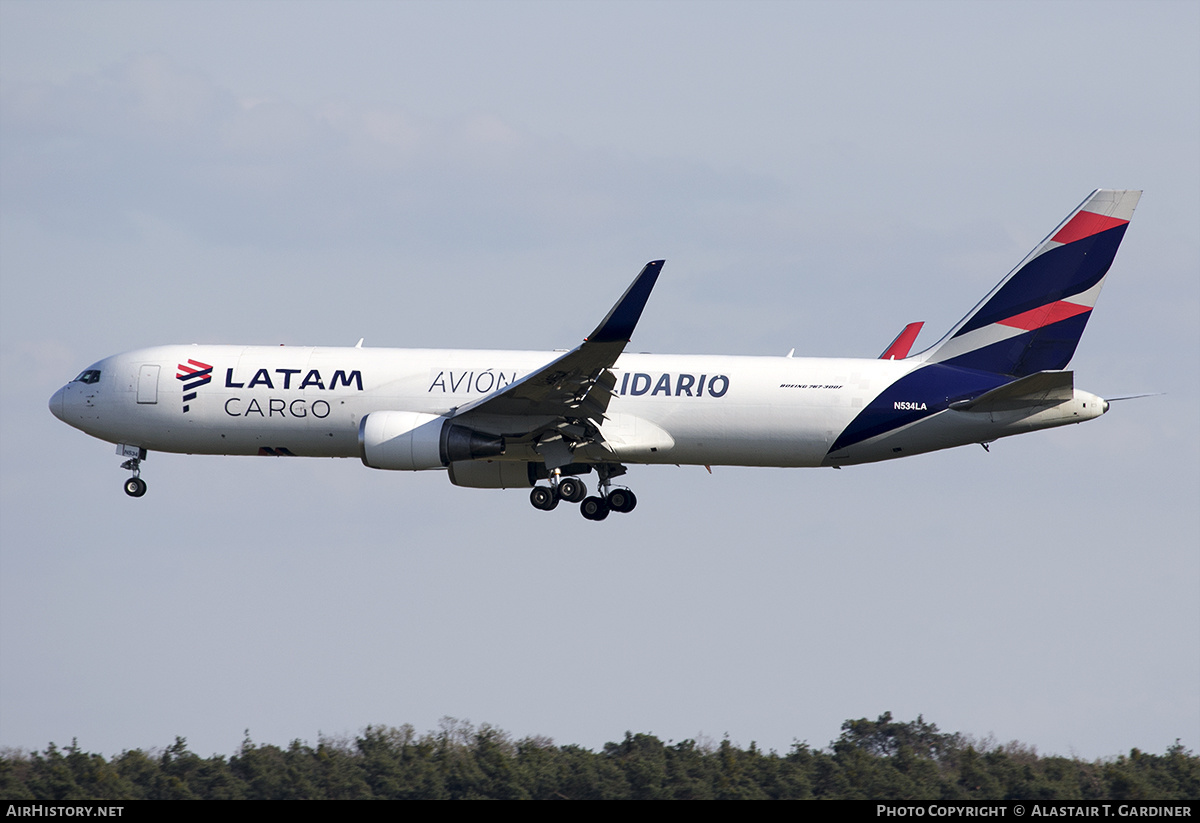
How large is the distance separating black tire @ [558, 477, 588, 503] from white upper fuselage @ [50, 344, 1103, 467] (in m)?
0.85

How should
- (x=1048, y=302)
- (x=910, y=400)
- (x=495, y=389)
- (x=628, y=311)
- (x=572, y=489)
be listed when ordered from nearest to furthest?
(x=628, y=311), (x=910, y=400), (x=1048, y=302), (x=495, y=389), (x=572, y=489)

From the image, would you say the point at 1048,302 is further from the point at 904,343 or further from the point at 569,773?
the point at 569,773

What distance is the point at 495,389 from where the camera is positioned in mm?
44875

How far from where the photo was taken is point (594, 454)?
44688 millimetres

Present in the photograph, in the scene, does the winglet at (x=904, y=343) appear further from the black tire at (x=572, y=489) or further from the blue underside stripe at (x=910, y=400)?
the black tire at (x=572, y=489)

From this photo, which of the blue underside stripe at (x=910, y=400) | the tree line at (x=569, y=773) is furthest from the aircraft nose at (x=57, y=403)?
the blue underside stripe at (x=910, y=400)

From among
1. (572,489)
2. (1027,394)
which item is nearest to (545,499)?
(572,489)

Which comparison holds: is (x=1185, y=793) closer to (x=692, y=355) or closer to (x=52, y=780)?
(x=692, y=355)

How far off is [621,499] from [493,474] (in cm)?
414

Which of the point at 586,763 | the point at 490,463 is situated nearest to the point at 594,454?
the point at 490,463

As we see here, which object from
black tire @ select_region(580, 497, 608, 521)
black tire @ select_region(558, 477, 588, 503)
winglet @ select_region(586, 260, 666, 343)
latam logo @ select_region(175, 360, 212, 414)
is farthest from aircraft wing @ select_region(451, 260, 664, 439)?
latam logo @ select_region(175, 360, 212, 414)

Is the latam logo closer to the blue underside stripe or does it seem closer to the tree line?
the tree line
